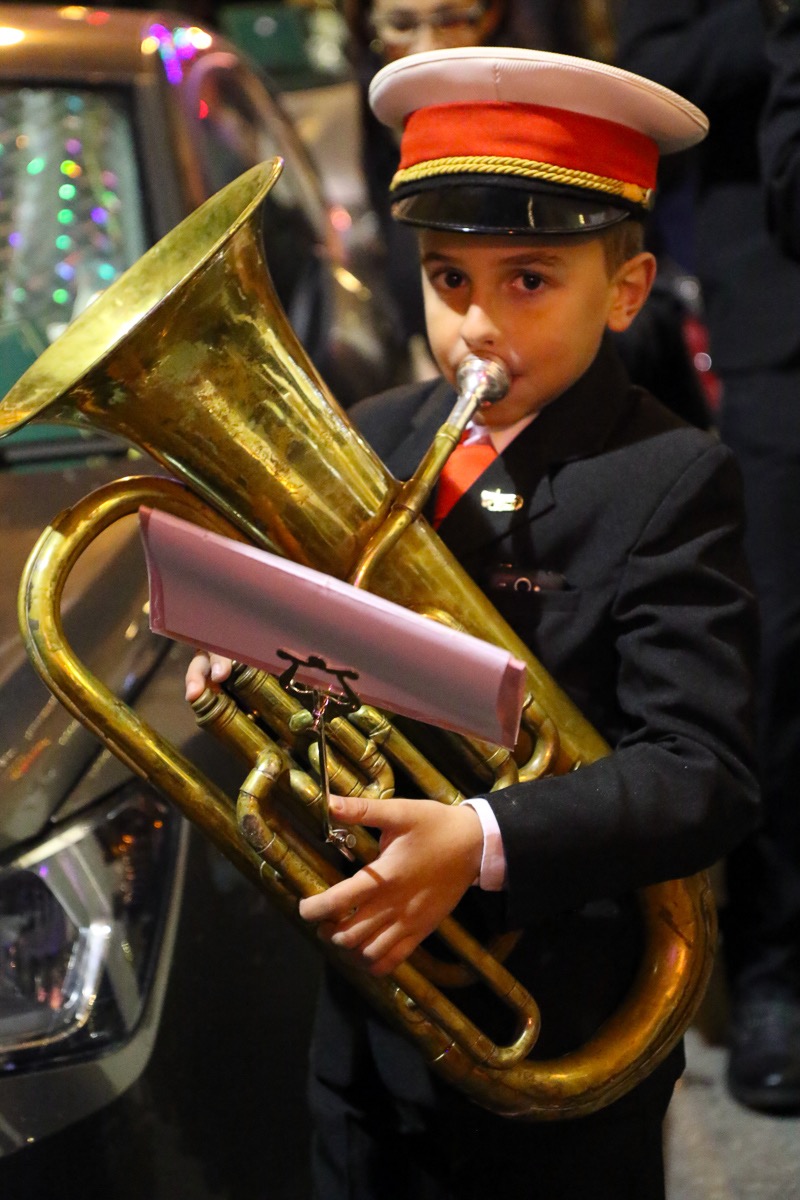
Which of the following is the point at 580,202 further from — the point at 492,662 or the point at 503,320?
the point at 492,662

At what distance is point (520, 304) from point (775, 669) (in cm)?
125

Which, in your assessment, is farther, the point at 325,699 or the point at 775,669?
the point at 775,669

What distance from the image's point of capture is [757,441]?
242 centimetres

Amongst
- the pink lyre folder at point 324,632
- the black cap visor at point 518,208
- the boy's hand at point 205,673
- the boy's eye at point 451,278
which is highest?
the black cap visor at point 518,208

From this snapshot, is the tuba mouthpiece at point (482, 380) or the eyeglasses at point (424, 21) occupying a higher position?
the eyeglasses at point (424, 21)

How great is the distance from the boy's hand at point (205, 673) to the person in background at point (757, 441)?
1336 mm

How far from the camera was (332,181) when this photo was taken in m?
5.41

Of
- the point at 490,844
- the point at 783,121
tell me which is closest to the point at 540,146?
the point at 490,844

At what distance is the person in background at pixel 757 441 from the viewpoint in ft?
7.66

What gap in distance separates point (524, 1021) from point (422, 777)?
0.90 ft

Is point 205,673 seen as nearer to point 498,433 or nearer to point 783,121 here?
point 498,433

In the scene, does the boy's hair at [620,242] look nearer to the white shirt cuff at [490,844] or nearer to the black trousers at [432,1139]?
the white shirt cuff at [490,844]

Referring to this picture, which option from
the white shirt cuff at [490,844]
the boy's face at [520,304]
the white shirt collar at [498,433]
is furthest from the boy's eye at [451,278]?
the white shirt cuff at [490,844]

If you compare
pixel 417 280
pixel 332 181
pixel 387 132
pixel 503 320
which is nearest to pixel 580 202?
pixel 503 320
